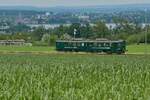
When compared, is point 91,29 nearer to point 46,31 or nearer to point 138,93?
point 46,31

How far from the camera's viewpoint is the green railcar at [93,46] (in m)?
76.2

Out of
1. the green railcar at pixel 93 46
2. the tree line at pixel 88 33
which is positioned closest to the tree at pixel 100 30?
the tree line at pixel 88 33

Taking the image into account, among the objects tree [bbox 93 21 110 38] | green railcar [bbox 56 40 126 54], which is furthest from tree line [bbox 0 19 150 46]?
green railcar [bbox 56 40 126 54]

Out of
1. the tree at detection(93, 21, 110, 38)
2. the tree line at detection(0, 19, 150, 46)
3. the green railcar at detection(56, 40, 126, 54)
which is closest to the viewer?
the green railcar at detection(56, 40, 126, 54)

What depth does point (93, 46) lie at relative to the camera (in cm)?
7781

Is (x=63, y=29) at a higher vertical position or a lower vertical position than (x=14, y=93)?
lower

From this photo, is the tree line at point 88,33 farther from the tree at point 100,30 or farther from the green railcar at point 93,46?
the green railcar at point 93,46

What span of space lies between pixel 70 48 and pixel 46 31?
9743 cm

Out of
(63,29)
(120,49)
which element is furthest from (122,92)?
(63,29)

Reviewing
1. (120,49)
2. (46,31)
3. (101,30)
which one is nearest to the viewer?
(120,49)

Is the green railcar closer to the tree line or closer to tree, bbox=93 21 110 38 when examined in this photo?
the tree line

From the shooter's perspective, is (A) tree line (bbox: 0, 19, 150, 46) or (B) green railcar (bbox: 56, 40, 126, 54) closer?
(B) green railcar (bbox: 56, 40, 126, 54)

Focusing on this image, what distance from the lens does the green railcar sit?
7619 cm

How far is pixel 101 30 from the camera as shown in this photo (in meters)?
148
